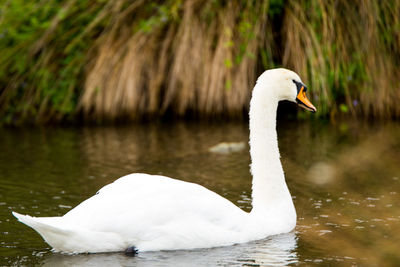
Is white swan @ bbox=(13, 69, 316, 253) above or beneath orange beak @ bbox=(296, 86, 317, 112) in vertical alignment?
beneath

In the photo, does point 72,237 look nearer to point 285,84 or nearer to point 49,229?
point 49,229

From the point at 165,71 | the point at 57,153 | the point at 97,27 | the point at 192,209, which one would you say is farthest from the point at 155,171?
the point at 97,27

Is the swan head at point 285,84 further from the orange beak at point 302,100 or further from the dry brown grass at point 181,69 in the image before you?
the dry brown grass at point 181,69

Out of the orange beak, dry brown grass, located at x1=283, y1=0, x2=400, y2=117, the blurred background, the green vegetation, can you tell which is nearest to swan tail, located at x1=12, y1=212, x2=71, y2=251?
the orange beak

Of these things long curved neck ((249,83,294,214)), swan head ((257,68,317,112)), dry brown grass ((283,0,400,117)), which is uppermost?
dry brown grass ((283,0,400,117))

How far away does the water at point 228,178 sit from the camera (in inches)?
225

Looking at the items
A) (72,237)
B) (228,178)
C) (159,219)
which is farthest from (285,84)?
(72,237)

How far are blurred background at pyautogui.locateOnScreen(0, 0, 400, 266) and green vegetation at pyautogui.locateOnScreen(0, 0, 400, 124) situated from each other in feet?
0.07

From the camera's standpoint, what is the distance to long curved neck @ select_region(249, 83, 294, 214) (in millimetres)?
6375

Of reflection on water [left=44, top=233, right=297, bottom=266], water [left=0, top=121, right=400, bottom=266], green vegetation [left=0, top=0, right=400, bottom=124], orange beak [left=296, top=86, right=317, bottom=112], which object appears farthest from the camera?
green vegetation [left=0, top=0, right=400, bottom=124]

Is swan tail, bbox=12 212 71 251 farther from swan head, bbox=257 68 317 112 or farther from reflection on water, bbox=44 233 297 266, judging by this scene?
swan head, bbox=257 68 317 112

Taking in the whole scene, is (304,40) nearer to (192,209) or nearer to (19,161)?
(19,161)

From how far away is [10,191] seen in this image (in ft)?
25.2

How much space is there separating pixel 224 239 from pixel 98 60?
6411 mm
